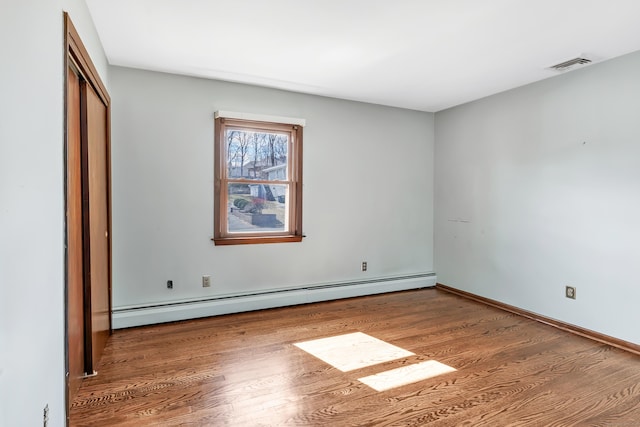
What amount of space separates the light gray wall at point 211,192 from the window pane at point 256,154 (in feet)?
0.78

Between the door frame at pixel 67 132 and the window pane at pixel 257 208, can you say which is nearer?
the door frame at pixel 67 132

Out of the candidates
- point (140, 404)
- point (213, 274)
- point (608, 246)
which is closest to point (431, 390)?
point (140, 404)

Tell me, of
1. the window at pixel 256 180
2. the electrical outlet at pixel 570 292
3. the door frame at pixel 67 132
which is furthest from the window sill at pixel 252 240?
the electrical outlet at pixel 570 292

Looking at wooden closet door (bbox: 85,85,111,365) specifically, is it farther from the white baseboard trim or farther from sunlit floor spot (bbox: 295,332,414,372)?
sunlit floor spot (bbox: 295,332,414,372)

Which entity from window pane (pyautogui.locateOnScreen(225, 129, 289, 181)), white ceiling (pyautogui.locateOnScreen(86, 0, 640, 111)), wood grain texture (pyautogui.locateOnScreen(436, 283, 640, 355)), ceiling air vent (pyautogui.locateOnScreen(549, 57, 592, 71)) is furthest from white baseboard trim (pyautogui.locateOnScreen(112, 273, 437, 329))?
ceiling air vent (pyautogui.locateOnScreen(549, 57, 592, 71))

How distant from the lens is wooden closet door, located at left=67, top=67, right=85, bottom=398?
6.58 ft

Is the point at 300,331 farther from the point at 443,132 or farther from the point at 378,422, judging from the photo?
the point at 443,132

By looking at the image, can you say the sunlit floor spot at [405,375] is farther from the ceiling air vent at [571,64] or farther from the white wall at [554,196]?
the ceiling air vent at [571,64]

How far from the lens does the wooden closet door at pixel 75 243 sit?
2.01 m

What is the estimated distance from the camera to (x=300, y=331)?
3.31m
